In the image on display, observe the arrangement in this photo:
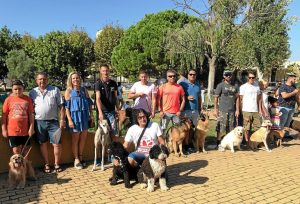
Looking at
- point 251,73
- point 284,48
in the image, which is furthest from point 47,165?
point 284,48

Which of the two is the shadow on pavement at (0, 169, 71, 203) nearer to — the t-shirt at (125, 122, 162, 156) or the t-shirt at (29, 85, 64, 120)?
the t-shirt at (29, 85, 64, 120)

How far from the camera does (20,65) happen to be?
151 ft

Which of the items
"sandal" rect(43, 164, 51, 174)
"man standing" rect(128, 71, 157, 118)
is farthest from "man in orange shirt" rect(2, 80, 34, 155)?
"man standing" rect(128, 71, 157, 118)

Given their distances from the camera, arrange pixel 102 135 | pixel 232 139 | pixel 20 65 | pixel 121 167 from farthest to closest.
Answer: pixel 20 65 → pixel 232 139 → pixel 102 135 → pixel 121 167

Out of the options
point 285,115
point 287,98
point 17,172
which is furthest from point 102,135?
point 285,115

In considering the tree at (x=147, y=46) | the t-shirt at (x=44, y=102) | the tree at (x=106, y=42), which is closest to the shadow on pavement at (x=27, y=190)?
the t-shirt at (x=44, y=102)

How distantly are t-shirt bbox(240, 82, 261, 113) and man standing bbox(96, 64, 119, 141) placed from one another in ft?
11.3

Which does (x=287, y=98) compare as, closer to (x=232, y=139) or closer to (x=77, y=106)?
(x=232, y=139)

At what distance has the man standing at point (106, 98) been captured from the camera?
6.59 metres

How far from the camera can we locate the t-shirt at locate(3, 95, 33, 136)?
5781mm

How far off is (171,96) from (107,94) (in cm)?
154

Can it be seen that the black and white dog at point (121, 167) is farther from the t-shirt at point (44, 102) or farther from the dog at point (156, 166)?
the t-shirt at point (44, 102)

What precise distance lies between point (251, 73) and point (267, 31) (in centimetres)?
2271

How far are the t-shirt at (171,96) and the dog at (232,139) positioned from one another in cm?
155
